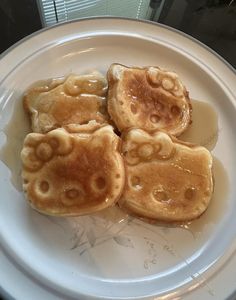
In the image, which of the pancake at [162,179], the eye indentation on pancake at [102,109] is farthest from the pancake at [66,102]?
the pancake at [162,179]

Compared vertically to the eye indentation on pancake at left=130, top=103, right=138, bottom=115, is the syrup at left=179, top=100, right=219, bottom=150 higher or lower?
lower

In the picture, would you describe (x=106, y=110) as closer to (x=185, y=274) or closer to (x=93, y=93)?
(x=93, y=93)

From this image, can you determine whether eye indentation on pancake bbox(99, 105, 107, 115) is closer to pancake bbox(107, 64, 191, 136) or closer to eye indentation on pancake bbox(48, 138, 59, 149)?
pancake bbox(107, 64, 191, 136)

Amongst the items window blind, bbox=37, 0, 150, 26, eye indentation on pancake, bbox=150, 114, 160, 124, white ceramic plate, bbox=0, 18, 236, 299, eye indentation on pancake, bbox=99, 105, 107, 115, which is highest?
window blind, bbox=37, 0, 150, 26

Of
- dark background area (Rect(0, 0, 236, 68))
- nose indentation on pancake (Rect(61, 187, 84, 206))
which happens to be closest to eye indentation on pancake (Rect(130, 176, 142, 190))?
nose indentation on pancake (Rect(61, 187, 84, 206))

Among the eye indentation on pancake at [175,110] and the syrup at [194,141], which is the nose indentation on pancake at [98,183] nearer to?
the syrup at [194,141]

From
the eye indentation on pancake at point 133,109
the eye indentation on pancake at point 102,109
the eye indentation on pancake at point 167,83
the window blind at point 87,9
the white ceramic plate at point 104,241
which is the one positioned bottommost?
the white ceramic plate at point 104,241

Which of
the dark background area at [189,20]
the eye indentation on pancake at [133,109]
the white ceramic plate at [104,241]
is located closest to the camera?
the white ceramic plate at [104,241]
